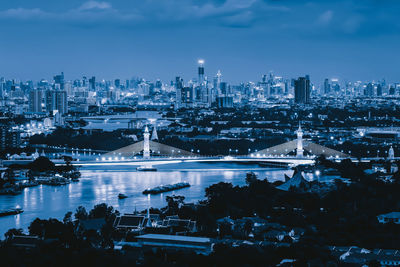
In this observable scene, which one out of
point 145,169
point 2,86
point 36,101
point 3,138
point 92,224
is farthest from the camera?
point 2,86

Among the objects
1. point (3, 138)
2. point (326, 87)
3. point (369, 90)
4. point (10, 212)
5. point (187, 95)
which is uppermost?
point (326, 87)

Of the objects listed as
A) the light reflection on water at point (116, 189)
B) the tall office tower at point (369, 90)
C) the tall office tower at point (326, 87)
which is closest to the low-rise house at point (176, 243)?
the light reflection on water at point (116, 189)

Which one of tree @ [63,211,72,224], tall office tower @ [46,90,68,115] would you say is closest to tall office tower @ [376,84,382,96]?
tall office tower @ [46,90,68,115]

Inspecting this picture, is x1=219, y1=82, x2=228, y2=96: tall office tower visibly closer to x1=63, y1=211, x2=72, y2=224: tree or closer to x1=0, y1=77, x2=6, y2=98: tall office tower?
x1=0, y1=77, x2=6, y2=98: tall office tower

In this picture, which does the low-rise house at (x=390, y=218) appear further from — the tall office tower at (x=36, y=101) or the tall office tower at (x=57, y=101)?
the tall office tower at (x=36, y=101)

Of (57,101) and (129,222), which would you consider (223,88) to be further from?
(129,222)

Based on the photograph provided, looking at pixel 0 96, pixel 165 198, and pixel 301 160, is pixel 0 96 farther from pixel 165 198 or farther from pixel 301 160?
pixel 165 198

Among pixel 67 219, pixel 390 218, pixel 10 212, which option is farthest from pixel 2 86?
pixel 390 218
